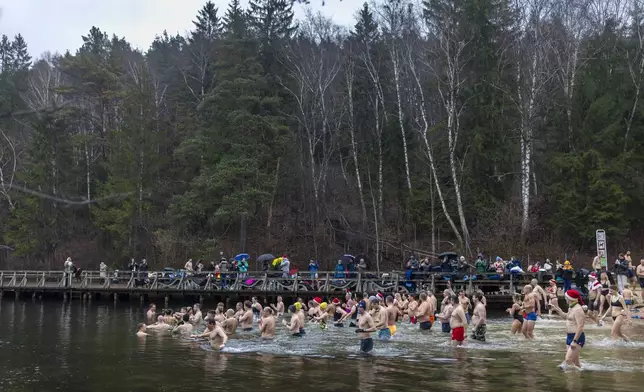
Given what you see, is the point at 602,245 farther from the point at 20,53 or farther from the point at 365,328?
the point at 20,53

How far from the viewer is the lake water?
13.7 meters

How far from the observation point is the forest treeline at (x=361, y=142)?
38219mm

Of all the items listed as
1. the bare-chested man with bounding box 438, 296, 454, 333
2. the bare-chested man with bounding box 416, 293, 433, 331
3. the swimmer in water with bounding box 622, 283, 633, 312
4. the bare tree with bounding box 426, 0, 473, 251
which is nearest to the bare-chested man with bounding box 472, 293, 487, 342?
the bare-chested man with bounding box 438, 296, 454, 333

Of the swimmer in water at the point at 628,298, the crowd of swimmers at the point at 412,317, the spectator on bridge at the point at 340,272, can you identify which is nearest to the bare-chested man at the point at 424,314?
the crowd of swimmers at the point at 412,317

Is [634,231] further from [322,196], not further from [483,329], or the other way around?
[483,329]

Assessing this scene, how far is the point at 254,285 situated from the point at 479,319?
58.0 feet

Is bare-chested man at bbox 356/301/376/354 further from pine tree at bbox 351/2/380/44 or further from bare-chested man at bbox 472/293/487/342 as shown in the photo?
pine tree at bbox 351/2/380/44

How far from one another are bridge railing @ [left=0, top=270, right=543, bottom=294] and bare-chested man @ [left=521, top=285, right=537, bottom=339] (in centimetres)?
1031

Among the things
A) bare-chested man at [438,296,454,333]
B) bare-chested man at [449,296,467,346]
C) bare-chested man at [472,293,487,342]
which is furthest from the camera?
bare-chested man at [438,296,454,333]

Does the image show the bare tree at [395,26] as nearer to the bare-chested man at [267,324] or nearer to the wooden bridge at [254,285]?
the wooden bridge at [254,285]

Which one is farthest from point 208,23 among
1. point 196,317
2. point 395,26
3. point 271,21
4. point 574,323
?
point 574,323

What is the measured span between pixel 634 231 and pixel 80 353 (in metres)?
32.1

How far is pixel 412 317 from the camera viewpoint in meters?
24.4

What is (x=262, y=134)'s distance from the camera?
44562 mm
